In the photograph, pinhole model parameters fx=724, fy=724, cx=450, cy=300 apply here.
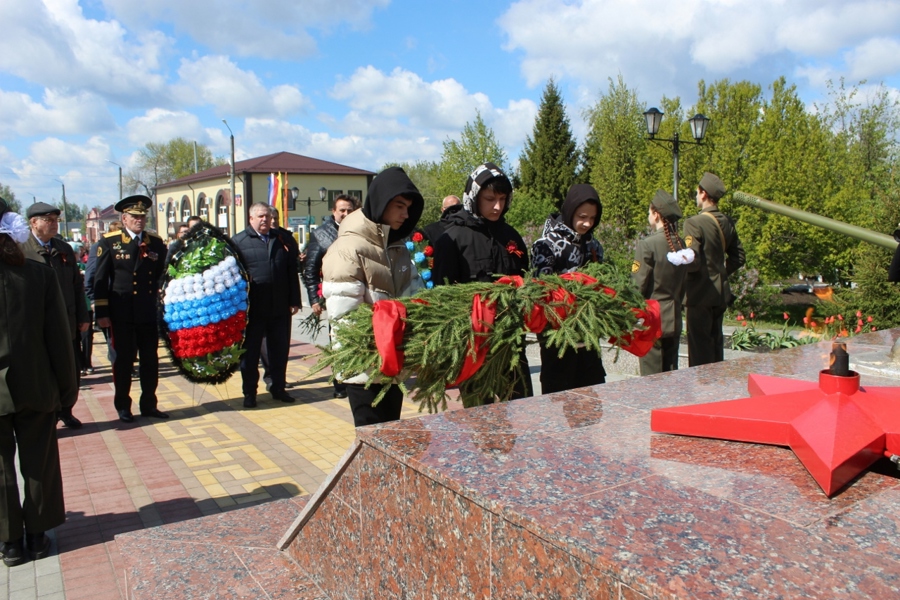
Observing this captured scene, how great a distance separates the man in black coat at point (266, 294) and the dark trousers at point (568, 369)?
3845 mm

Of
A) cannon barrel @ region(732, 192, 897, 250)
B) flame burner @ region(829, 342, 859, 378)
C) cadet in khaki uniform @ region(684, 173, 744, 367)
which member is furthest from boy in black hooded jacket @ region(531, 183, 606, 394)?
cannon barrel @ region(732, 192, 897, 250)

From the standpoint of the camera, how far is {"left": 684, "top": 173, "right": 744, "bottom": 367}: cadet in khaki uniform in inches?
233

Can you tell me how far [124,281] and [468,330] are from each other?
4.50 meters

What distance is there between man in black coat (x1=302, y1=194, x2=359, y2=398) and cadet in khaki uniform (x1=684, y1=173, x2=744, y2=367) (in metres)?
3.07

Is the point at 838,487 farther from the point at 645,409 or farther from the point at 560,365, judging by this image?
the point at 560,365

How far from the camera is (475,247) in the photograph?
386 centimetres

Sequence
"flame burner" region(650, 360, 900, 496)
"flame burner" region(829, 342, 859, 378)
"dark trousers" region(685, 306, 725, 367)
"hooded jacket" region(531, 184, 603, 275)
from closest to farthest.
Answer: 1. "flame burner" region(650, 360, 900, 496)
2. "flame burner" region(829, 342, 859, 378)
3. "hooded jacket" region(531, 184, 603, 275)
4. "dark trousers" region(685, 306, 725, 367)

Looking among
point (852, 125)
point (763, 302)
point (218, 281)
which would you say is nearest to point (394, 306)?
point (218, 281)

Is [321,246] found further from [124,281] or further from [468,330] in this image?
[468,330]

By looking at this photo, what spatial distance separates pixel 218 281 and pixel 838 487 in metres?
4.49

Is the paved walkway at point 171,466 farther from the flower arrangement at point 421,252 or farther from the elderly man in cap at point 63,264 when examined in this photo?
the flower arrangement at point 421,252

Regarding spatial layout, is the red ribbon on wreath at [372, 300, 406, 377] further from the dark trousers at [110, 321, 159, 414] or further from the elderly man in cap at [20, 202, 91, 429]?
the elderly man in cap at [20, 202, 91, 429]

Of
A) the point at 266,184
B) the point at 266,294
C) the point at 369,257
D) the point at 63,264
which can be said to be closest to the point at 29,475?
the point at 369,257

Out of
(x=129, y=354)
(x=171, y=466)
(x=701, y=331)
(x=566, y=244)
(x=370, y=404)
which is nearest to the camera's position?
(x=370, y=404)
